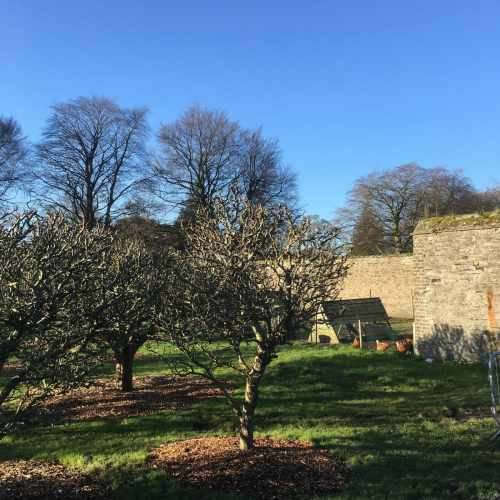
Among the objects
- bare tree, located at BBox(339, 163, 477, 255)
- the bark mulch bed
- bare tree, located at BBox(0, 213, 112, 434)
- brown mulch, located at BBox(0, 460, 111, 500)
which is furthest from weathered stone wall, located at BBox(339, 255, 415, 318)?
bare tree, located at BBox(0, 213, 112, 434)

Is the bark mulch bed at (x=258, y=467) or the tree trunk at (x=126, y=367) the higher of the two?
the tree trunk at (x=126, y=367)

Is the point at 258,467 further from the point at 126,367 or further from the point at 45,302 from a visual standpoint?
the point at 126,367

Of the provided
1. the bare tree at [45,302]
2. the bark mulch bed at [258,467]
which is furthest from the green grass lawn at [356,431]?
the bare tree at [45,302]

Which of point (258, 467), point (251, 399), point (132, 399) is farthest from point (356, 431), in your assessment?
point (132, 399)

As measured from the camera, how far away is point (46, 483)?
6051 millimetres

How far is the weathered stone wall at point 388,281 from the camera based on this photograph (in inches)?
1074

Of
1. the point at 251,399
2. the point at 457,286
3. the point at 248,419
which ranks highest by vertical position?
the point at 457,286

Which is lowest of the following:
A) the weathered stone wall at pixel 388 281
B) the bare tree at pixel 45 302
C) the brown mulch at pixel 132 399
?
the brown mulch at pixel 132 399

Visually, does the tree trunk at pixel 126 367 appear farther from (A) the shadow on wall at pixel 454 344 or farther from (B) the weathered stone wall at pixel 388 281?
(B) the weathered stone wall at pixel 388 281

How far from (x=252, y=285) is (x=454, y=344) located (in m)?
9.44

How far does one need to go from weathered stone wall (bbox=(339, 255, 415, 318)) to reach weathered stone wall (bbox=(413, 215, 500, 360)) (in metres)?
12.9

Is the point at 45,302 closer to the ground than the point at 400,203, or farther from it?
closer to the ground

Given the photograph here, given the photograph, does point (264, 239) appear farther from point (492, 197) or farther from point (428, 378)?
point (492, 197)

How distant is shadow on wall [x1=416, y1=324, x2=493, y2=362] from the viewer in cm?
1291
